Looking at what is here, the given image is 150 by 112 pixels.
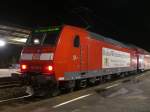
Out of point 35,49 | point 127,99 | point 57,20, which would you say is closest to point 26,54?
point 35,49

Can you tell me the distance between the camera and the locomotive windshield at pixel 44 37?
44.7 feet

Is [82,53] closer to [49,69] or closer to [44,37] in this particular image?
[44,37]

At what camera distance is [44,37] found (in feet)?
45.9

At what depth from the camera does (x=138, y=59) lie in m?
35.9

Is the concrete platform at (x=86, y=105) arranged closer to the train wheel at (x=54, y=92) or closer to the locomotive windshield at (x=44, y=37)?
the train wheel at (x=54, y=92)

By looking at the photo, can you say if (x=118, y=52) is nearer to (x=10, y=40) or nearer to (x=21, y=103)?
(x=10, y=40)

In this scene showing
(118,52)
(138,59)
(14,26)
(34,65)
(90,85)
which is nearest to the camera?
(34,65)

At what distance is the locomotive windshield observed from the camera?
13.6 metres

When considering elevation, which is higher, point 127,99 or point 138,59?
point 138,59

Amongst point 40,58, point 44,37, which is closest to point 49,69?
point 40,58

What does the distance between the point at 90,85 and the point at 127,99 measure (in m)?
6.65

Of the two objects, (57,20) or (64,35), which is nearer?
(64,35)

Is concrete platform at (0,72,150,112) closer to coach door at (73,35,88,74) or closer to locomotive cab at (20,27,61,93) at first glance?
locomotive cab at (20,27,61,93)

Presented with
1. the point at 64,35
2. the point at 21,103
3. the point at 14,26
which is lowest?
the point at 21,103
